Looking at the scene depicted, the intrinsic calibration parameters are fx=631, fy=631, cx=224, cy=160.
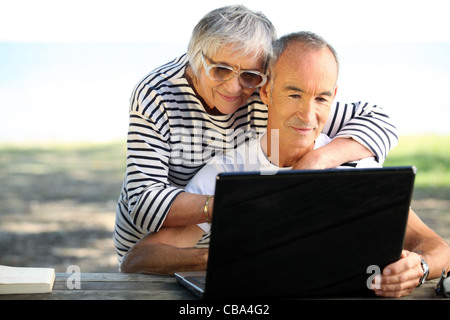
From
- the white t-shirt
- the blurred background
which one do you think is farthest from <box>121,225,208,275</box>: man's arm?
the blurred background

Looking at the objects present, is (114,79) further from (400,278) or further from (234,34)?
(400,278)

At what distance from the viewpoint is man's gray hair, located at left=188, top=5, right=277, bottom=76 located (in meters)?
2.34

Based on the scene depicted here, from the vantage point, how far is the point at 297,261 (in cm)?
161

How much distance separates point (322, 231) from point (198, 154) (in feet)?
3.78

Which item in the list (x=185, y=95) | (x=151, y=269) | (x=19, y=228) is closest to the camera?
(x=151, y=269)

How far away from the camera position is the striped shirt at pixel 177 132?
2406 millimetres

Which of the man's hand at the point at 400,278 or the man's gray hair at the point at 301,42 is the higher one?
the man's gray hair at the point at 301,42

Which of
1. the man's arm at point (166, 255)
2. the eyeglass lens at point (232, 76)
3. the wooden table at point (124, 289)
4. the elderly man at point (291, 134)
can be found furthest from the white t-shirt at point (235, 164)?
the wooden table at point (124, 289)

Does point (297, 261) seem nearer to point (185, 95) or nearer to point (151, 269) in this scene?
point (151, 269)

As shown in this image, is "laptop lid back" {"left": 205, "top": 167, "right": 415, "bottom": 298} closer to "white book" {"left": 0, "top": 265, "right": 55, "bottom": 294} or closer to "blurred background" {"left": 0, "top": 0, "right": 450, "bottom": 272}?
"white book" {"left": 0, "top": 265, "right": 55, "bottom": 294}

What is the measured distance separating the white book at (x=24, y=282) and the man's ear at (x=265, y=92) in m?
1.05

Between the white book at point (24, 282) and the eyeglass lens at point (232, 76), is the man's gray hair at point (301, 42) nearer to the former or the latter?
the eyeglass lens at point (232, 76)

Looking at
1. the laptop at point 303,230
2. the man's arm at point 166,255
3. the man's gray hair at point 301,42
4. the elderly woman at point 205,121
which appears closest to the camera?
the laptop at point 303,230
